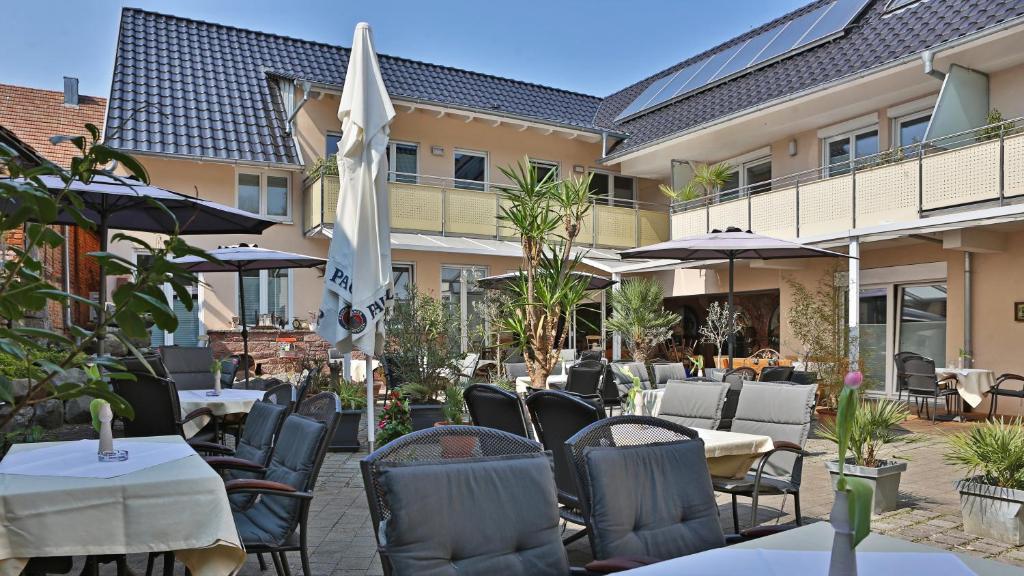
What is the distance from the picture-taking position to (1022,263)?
11094 mm

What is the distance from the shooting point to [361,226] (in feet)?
20.7

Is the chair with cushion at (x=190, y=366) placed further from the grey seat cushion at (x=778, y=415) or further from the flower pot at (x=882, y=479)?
the flower pot at (x=882, y=479)

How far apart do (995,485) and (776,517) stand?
53.8 inches

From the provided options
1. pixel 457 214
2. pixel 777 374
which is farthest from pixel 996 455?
pixel 457 214

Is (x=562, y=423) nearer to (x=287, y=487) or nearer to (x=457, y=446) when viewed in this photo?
(x=287, y=487)

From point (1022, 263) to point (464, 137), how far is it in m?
11.0

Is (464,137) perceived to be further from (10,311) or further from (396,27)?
(10,311)

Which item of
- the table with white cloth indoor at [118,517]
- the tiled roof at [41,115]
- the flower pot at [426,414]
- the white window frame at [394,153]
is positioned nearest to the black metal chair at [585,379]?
the flower pot at [426,414]

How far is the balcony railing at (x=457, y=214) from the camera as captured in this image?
14118 mm

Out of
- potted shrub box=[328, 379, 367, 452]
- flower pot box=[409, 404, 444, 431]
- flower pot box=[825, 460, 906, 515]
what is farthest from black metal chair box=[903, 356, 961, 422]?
potted shrub box=[328, 379, 367, 452]

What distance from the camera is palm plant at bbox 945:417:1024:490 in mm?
4723

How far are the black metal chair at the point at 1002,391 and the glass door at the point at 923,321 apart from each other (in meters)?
1.34

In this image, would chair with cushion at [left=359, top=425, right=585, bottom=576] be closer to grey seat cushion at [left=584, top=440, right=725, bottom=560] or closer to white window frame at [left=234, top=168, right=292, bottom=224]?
grey seat cushion at [left=584, top=440, right=725, bottom=560]

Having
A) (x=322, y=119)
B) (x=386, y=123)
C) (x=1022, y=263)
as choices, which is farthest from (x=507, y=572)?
(x=322, y=119)
